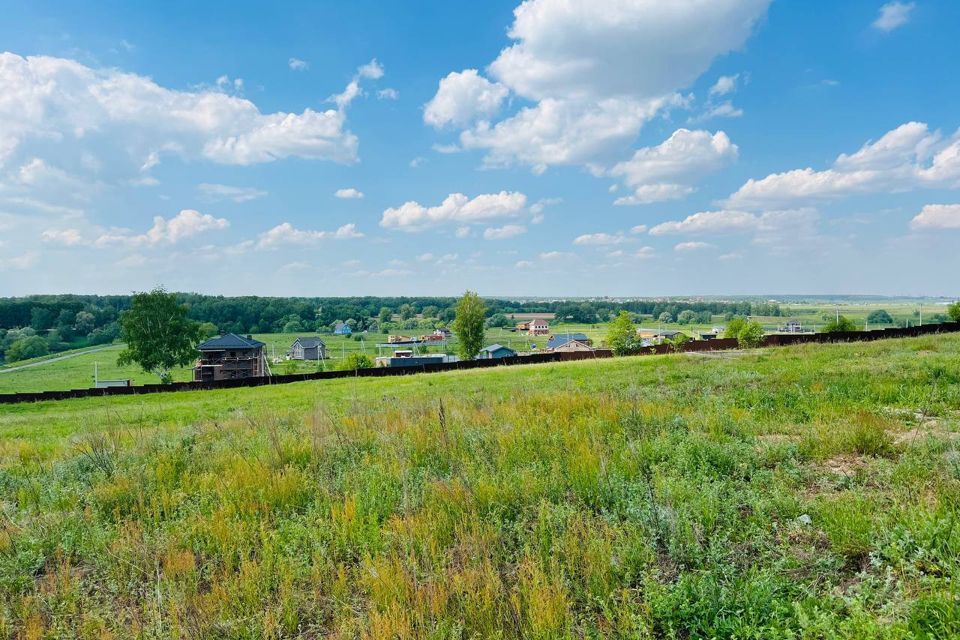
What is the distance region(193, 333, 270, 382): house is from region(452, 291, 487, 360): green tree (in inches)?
1030

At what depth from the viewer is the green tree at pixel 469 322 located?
6034 cm

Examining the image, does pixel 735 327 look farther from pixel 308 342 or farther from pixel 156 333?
pixel 308 342

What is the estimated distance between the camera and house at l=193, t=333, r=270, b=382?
194 feet

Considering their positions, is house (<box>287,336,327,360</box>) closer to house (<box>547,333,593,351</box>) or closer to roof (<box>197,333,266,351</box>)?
roof (<box>197,333,266,351</box>)

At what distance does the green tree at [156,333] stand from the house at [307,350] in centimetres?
3938

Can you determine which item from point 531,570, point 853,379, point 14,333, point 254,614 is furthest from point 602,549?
point 14,333

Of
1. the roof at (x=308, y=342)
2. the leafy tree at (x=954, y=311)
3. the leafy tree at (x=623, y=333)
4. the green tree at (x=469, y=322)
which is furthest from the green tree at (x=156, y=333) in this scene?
the leafy tree at (x=954, y=311)

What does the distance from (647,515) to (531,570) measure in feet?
3.52

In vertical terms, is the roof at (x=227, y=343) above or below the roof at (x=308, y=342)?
above

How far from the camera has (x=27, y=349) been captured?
81.2 m

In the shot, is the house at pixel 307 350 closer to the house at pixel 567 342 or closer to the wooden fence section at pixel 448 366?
the house at pixel 567 342

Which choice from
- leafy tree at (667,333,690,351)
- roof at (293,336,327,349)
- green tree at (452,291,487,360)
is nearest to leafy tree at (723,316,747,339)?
leafy tree at (667,333,690,351)

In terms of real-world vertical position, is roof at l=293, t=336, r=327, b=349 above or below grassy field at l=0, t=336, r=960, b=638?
below

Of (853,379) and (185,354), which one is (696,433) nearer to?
(853,379)
